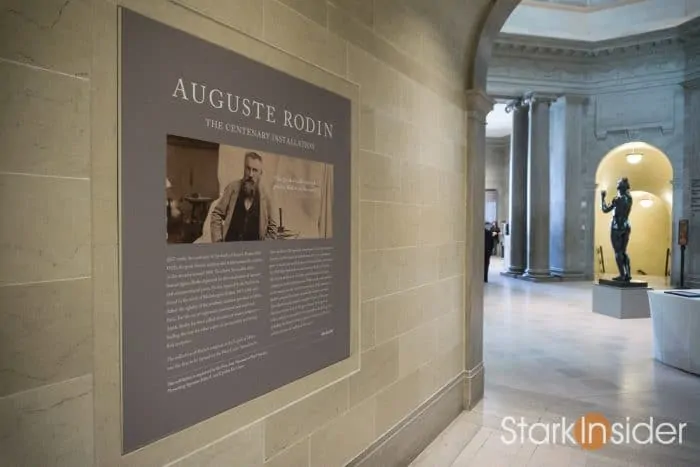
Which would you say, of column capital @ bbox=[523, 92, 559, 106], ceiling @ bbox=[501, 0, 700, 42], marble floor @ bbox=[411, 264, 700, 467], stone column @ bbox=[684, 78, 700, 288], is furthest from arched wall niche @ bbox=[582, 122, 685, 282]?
marble floor @ bbox=[411, 264, 700, 467]

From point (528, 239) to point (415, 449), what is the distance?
39.8 feet

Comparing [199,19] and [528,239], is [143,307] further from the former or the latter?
[528,239]

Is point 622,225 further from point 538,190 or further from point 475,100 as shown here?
point 475,100

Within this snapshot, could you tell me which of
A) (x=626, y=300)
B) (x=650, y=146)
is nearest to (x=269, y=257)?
(x=626, y=300)

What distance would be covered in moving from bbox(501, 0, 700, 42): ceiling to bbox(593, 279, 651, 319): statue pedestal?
8269 mm

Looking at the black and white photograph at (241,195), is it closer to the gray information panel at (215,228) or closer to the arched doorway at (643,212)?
the gray information panel at (215,228)

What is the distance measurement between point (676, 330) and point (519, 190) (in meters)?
9.86

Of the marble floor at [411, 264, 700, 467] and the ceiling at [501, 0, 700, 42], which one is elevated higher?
the ceiling at [501, 0, 700, 42]

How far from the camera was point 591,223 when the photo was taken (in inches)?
565

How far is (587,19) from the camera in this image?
14438 mm

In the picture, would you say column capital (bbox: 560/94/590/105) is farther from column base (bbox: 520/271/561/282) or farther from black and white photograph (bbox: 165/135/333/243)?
black and white photograph (bbox: 165/135/333/243)

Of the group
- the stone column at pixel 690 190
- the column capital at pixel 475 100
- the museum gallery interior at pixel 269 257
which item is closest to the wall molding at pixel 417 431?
the museum gallery interior at pixel 269 257

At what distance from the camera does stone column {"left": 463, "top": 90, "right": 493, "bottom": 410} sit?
4.33 meters

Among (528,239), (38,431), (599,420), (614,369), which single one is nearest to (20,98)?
(38,431)
